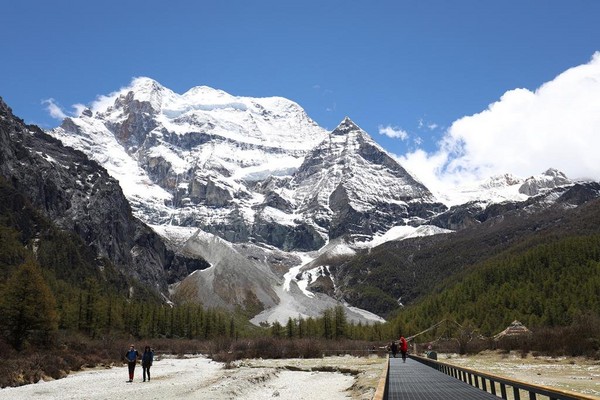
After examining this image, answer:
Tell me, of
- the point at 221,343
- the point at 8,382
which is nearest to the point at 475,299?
the point at 221,343

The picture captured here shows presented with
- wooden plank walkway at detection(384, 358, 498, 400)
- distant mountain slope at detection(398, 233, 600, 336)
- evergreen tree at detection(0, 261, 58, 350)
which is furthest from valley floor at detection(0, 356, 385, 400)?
distant mountain slope at detection(398, 233, 600, 336)

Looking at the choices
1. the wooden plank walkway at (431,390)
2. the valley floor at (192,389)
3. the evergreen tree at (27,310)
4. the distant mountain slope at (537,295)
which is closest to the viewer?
the wooden plank walkway at (431,390)

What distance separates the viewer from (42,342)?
262 feet

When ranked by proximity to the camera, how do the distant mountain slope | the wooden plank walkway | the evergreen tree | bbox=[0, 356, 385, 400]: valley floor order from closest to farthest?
the wooden plank walkway < bbox=[0, 356, 385, 400]: valley floor < the evergreen tree < the distant mountain slope

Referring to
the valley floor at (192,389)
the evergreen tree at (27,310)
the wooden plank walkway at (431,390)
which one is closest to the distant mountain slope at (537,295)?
the valley floor at (192,389)

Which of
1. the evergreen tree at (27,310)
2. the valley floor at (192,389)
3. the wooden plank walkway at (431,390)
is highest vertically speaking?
the evergreen tree at (27,310)

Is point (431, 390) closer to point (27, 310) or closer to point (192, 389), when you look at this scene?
point (192, 389)

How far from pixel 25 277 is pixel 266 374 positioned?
3987 cm

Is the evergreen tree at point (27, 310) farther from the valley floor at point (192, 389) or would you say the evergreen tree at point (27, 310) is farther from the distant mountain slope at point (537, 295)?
the distant mountain slope at point (537, 295)

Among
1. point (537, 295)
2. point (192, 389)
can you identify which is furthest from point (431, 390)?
point (537, 295)

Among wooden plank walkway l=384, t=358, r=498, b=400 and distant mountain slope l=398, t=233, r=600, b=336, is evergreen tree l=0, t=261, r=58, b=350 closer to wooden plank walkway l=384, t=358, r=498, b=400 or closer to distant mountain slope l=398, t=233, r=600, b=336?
wooden plank walkway l=384, t=358, r=498, b=400

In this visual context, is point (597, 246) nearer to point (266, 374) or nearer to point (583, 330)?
point (583, 330)

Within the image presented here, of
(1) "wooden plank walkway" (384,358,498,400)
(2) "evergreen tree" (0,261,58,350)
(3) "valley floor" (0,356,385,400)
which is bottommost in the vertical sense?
(3) "valley floor" (0,356,385,400)

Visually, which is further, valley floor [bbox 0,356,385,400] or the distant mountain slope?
the distant mountain slope
